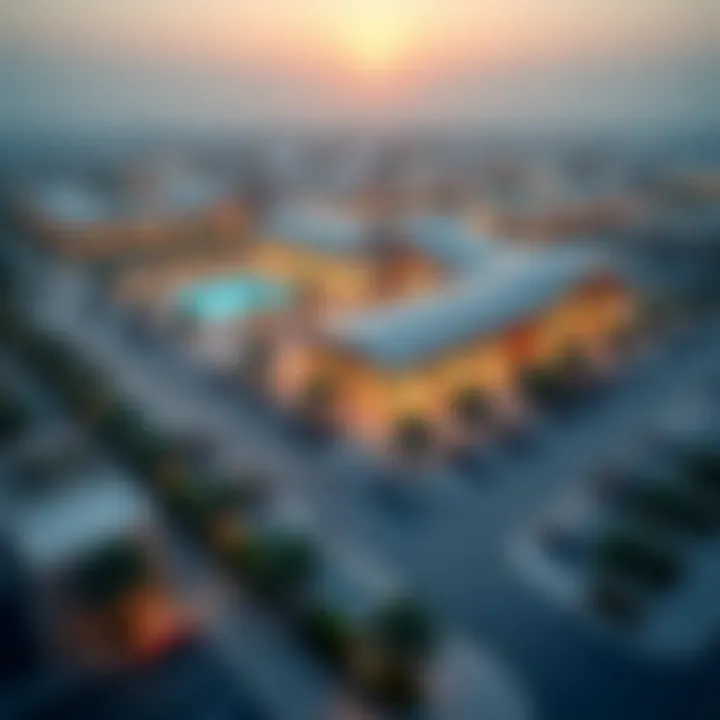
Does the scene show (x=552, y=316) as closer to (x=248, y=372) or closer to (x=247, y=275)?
(x=248, y=372)

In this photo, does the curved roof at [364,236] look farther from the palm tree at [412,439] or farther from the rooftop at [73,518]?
the rooftop at [73,518]

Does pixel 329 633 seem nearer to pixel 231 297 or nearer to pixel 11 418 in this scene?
pixel 11 418

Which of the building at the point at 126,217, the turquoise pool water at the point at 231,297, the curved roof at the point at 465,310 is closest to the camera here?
the curved roof at the point at 465,310

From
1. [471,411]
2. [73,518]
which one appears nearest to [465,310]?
[471,411]

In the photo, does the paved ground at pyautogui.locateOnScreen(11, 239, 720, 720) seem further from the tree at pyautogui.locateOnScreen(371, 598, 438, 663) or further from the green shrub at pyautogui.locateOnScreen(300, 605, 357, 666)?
the green shrub at pyautogui.locateOnScreen(300, 605, 357, 666)

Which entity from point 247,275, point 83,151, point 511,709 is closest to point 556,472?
point 511,709

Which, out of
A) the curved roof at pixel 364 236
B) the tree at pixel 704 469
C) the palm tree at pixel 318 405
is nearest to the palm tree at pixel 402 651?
the palm tree at pixel 318 405
